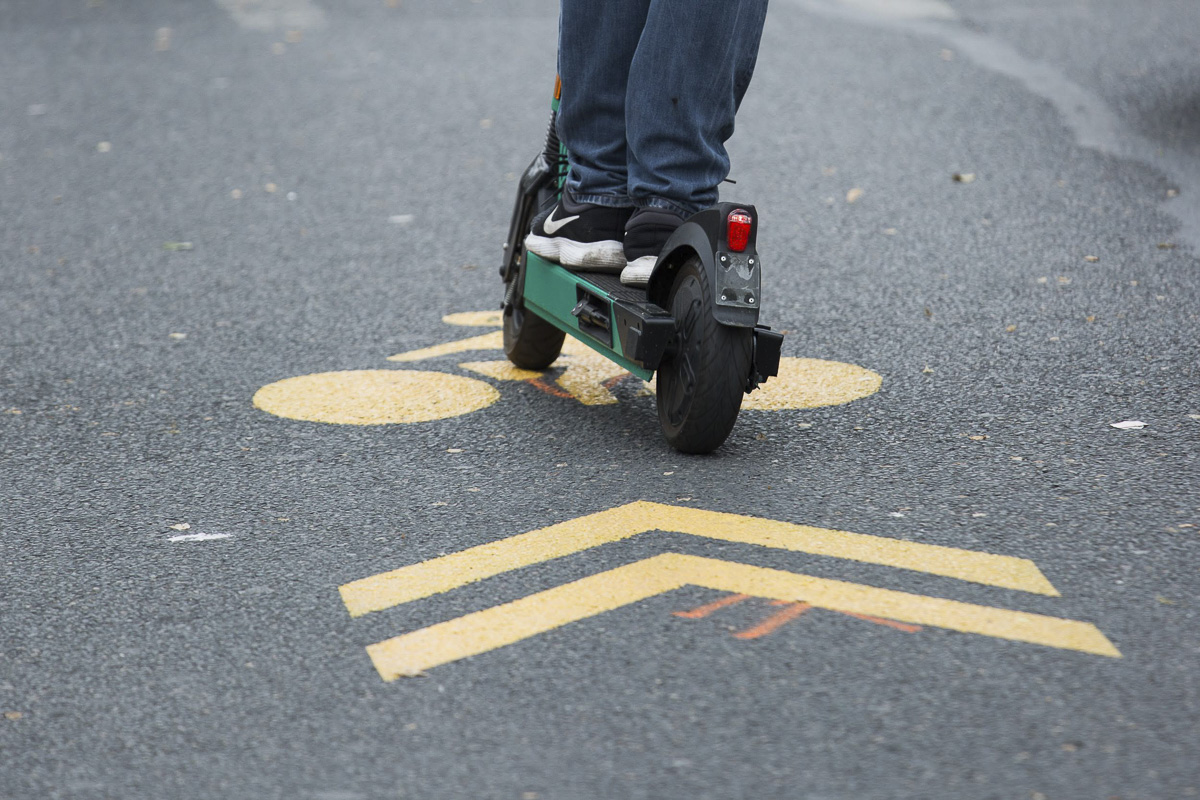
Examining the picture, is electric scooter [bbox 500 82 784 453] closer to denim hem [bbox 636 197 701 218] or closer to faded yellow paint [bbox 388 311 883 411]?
denim hem [bbox 636 197 701 218]

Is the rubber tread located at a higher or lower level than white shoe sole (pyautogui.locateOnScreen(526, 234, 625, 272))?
lower

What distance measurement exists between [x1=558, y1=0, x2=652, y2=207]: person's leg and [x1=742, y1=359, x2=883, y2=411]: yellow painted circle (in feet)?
1.98

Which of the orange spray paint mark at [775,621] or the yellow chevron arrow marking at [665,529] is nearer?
the orange spray paint mark at [775,621]

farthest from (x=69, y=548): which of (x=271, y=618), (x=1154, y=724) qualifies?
(x=1154, y=724)

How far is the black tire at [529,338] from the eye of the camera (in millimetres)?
3887

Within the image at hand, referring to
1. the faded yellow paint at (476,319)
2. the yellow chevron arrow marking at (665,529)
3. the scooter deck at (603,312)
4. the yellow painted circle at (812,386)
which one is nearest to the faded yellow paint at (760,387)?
the yellow painted circle at (812,386)

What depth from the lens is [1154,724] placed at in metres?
2.05

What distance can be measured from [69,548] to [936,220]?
141 inches

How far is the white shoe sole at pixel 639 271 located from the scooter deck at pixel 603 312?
0.08 ft

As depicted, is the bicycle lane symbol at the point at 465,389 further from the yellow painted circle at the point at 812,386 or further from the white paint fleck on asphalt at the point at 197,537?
the white paint fleck on asphalt at the point at 197,537

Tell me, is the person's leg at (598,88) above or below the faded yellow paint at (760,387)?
above

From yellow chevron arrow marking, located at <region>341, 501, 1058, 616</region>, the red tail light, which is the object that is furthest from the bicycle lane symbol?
yellow chevron arrow marking, located at <region>341, 501, 1058, 616</region>

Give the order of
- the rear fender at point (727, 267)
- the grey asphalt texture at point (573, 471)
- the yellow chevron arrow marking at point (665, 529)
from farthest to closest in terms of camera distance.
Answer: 1. the rear fender at point (727, 267)
2. the yellow chevron arrow marking at point (665, 529)
3. the grey asphalt texture at point (573, 471)

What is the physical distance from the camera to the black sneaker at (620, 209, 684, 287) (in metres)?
3.38
